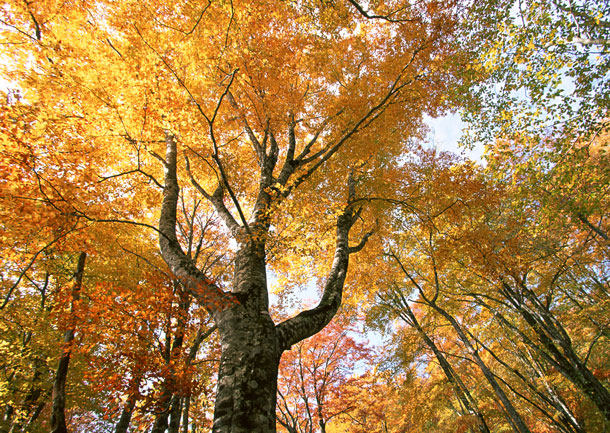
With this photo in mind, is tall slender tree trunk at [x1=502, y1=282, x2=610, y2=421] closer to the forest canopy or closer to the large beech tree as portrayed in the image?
the forest canopy

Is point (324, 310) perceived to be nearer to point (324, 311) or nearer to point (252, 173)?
point (324, 311)

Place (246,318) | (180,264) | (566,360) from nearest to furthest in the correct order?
1. (246,318)
2. (180,264)
3. (566,360)

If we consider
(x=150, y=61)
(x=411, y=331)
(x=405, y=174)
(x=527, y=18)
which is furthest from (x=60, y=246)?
(x=411, y=331)

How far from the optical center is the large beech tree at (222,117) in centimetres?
341

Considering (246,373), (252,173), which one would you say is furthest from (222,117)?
(246,373)

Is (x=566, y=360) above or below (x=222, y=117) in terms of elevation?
below

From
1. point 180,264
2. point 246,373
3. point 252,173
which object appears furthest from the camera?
point 252,173

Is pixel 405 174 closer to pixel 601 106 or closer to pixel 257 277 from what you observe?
pixel 601 106

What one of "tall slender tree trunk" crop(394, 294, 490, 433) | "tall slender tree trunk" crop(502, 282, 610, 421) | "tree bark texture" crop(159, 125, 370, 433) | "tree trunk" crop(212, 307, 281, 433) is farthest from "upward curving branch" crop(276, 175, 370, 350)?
"tall slender tree trunk" crop(394, 294, 490, 433)

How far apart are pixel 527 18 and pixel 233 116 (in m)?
6.65

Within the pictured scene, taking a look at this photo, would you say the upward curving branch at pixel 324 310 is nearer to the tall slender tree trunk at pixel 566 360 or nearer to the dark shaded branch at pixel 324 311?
the dark shaded branch at pixel 324 311

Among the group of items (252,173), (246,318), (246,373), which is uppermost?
(252,173)

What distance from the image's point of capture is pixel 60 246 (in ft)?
15.2

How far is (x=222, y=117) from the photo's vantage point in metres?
6.71
